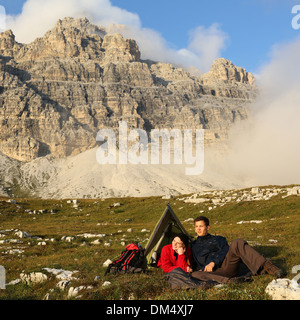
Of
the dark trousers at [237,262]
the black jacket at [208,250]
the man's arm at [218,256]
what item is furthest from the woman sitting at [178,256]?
the dark trousers at [237,262]

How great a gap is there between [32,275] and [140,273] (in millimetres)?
6137

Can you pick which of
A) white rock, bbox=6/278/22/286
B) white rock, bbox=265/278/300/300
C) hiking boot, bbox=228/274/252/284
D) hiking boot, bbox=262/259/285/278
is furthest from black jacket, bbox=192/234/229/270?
white rock, bbox=6/278/22/286

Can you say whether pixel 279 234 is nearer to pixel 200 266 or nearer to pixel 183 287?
pixel 200 266

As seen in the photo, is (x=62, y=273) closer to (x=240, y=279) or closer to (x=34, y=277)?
(x=34, y=277)

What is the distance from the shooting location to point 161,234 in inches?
642

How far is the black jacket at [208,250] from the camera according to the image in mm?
11508

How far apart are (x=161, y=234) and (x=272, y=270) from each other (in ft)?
23.8

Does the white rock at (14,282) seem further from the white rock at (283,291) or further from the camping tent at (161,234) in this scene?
the white rock at (283,291)

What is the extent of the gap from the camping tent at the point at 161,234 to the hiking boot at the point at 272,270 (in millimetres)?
5151

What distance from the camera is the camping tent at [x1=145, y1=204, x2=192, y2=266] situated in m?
15.2

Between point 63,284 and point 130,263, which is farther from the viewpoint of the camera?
point 130,263

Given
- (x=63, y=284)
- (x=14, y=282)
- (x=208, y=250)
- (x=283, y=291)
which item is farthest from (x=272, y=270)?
(x=14, y=282)

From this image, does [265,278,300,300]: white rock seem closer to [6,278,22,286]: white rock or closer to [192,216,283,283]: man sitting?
[192,216,283,283]: man sitting

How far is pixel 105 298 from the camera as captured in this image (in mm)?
9594
